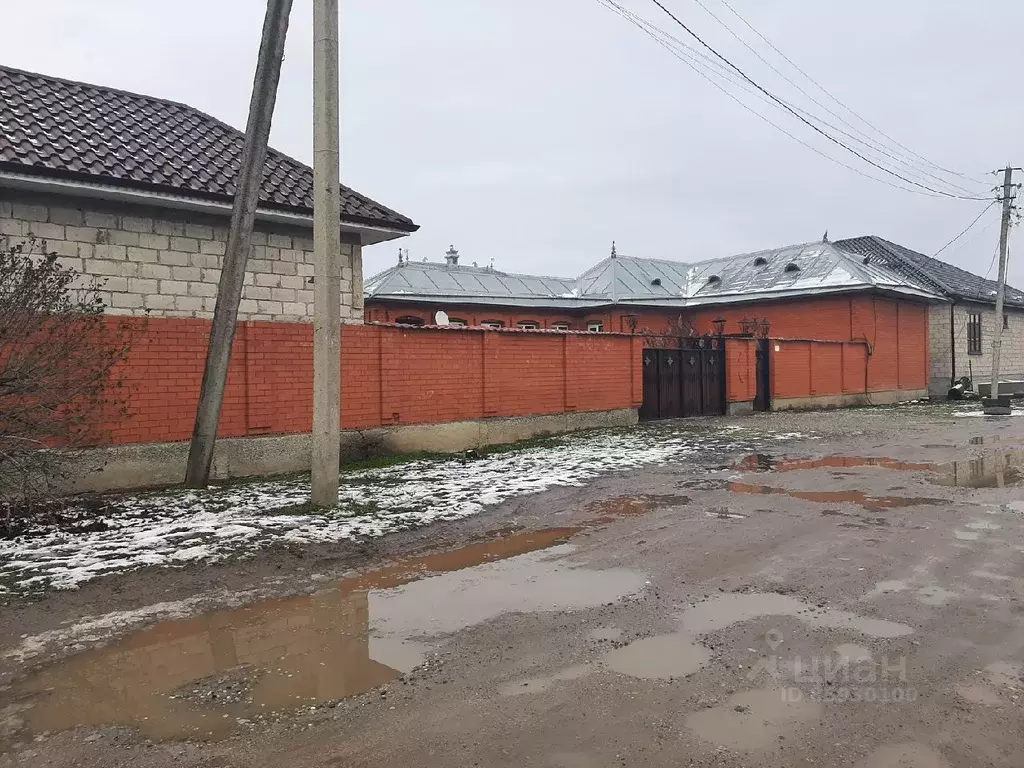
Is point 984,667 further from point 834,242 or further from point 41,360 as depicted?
point 834,242

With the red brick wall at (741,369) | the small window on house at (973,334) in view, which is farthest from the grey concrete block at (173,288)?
the small window on house at (973,334)

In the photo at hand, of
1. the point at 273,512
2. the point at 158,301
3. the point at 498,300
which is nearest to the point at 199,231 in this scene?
the point at 158,301

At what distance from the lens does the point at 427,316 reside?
27.5 metres

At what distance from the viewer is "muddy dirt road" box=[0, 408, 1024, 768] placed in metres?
2.68

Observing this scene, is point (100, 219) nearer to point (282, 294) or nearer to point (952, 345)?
point (282, 294)

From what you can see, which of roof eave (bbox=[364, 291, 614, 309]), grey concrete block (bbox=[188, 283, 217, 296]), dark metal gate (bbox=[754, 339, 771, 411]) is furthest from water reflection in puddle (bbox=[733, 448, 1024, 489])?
roof eave (bbox=[364, 291, 614, 309])

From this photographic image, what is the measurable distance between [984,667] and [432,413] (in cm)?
899

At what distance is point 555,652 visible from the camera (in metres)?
3.52

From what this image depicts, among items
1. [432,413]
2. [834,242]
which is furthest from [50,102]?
[834,242]

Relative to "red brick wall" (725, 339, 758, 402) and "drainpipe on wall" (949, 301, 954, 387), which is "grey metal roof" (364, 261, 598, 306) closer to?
"red brick wall" (725, 339, 758, 402)

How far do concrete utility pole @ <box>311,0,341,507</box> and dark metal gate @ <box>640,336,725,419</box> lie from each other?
10.8m

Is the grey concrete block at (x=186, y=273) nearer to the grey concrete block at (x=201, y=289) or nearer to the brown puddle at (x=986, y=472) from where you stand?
the grey concrete block at (x=201, y=289)

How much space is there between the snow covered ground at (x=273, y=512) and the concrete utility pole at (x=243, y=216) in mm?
1079

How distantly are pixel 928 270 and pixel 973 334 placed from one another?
10.8 feet
